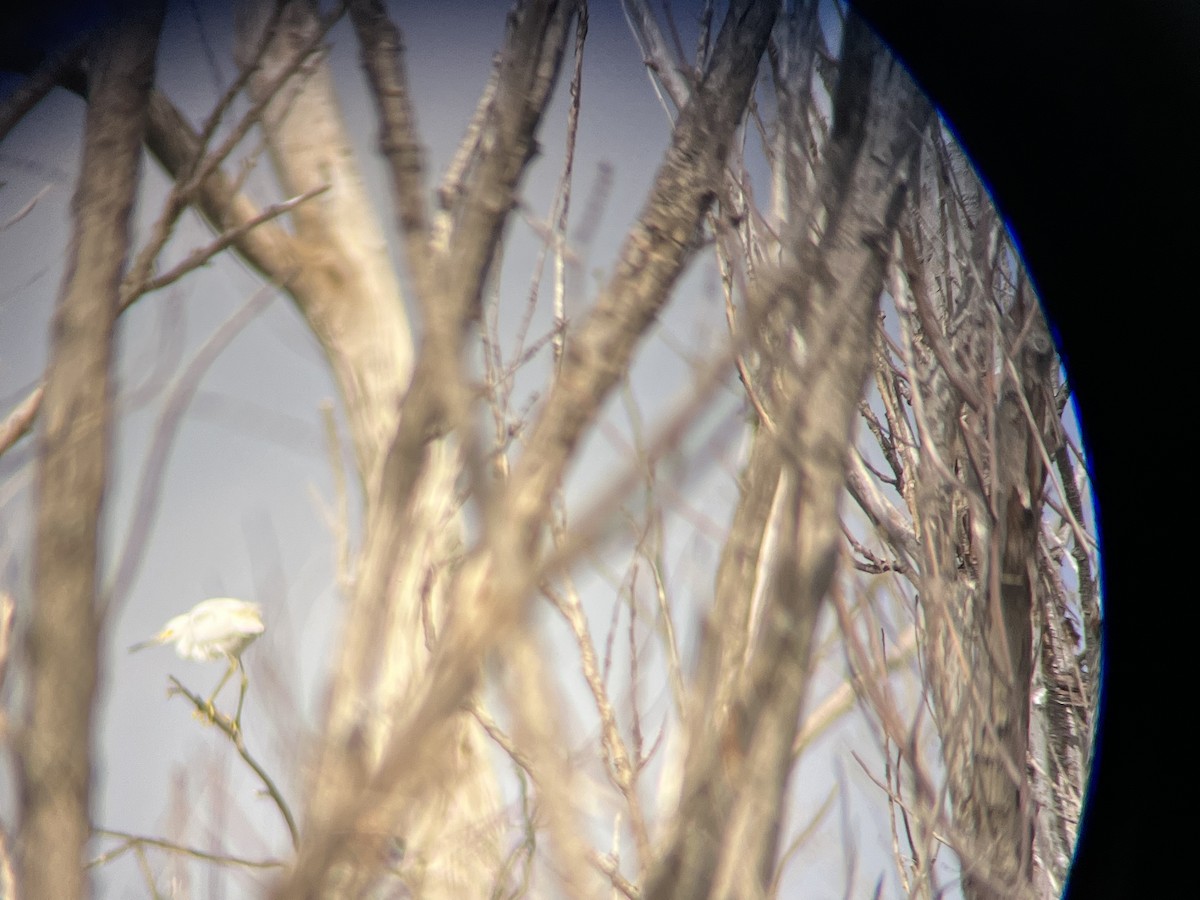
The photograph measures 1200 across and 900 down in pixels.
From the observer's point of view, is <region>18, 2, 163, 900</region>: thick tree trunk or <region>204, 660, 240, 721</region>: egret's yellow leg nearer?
<region>18, 2, 163, 900</region>: thick tree trunk

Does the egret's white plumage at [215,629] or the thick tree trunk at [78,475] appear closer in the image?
the thick tree trunk at [78,475]

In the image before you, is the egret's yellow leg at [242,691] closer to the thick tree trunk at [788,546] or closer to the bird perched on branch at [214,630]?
the bird perched on branch at [214,630]

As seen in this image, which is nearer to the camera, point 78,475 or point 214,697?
point 78,475

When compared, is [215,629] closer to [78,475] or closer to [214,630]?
[214,630]

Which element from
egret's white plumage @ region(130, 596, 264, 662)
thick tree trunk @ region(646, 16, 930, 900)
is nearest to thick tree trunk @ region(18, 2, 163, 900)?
egret's white plumage @ region(130, 596, 264, 662)

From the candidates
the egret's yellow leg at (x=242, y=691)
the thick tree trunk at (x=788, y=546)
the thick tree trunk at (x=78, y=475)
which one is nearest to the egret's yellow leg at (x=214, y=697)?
the egret's yellow leg at (x=242, y=691)

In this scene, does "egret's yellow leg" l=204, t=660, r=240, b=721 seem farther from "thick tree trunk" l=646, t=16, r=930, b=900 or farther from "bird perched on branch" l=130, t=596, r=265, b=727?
"thick tree trunk" l=646, t=16, r=930, b=900

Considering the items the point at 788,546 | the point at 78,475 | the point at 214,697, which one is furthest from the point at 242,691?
the point at 788,546

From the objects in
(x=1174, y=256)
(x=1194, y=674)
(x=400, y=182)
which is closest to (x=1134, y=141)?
(x=1174, y=256)
